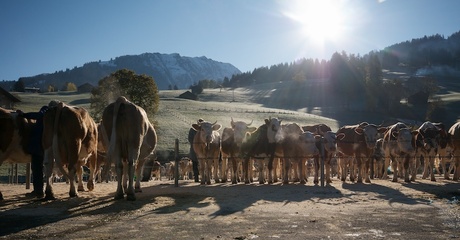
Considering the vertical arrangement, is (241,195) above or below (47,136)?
below

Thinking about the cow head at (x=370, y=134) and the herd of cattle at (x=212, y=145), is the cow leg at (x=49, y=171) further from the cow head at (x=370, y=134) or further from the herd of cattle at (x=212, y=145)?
the cow head at (x=370, y=134)

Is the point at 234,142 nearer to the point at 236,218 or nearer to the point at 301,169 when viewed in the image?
the point at 301,169

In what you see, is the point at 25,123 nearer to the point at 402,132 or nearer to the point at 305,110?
the point at 402,132

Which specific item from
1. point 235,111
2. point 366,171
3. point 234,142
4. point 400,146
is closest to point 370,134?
point 400,146

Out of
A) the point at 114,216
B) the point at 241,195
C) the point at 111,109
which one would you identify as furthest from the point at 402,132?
the point at 114,216

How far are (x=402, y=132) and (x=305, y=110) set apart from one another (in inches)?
3456

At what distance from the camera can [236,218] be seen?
24.3 feet

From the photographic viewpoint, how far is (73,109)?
1084cm

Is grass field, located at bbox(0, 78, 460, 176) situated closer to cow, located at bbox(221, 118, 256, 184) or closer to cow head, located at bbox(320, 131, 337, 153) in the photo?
cow, located at bbox(221, 118, 256, 184)

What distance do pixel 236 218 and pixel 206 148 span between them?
9910 millimetres

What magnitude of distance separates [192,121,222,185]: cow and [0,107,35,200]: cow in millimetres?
7282

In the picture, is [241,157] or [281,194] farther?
[241,157]

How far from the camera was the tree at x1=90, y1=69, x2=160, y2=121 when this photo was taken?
52438 mm

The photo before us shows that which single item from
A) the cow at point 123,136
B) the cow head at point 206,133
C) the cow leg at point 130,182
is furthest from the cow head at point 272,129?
the cow leg at point 130,182
